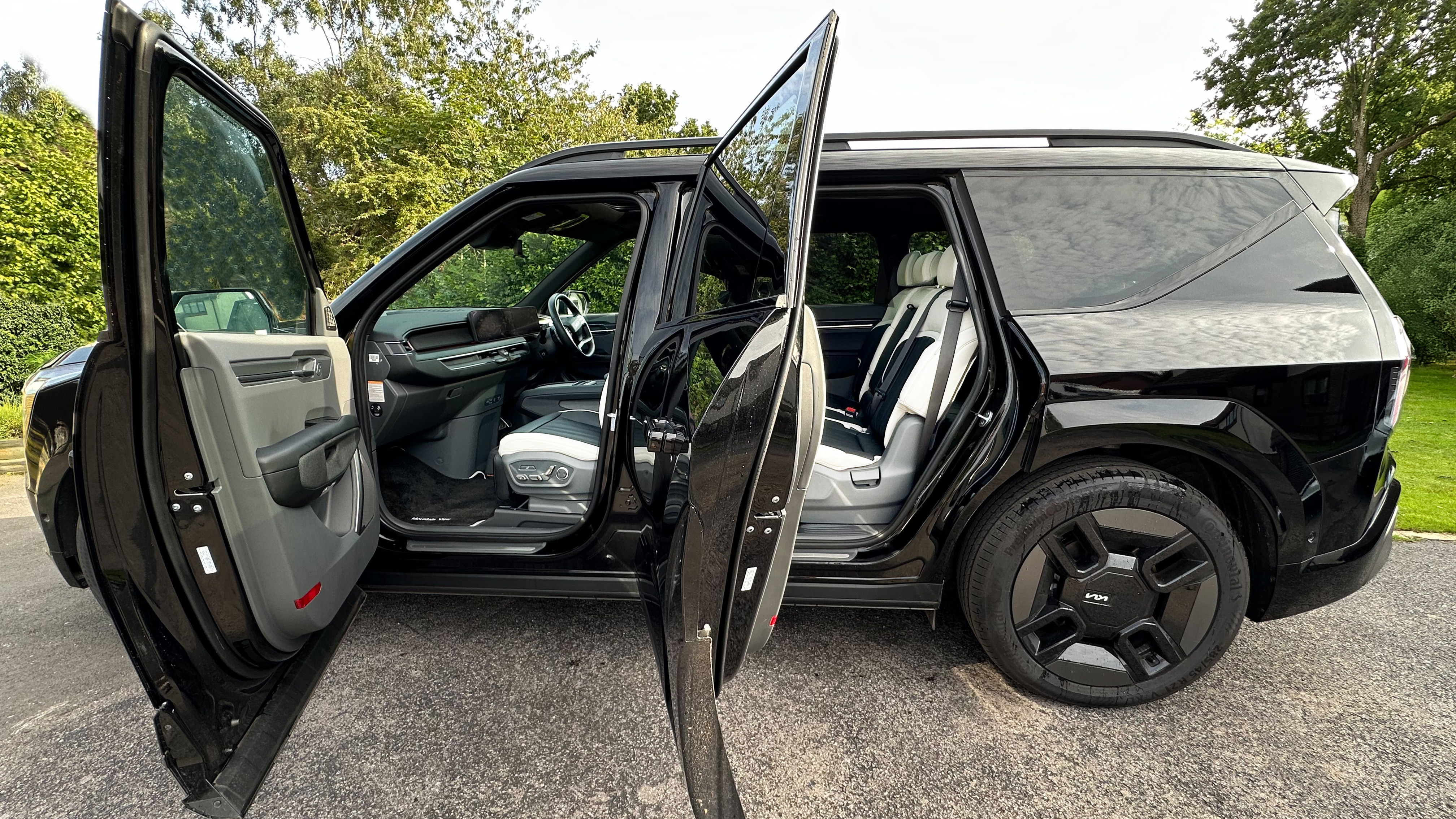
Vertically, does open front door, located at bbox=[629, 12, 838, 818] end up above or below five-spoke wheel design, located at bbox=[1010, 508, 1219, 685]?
above

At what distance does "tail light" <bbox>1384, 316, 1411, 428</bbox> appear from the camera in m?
1.64

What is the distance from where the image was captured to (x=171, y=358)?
4.01 feet

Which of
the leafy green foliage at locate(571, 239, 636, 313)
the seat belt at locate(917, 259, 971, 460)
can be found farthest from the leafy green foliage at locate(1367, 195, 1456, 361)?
the leafy green foliage at locate(571, 239, 636, 313)

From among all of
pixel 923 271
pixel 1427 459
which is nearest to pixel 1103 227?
pixel 923 271

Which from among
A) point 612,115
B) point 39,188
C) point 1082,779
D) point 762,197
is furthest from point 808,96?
point 612,115

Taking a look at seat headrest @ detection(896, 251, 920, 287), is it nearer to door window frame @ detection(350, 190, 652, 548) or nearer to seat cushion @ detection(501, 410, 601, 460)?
door window frame @ detection(350, 190, 652, 548)

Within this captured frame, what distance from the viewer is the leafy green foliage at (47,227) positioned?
6906 millimetres

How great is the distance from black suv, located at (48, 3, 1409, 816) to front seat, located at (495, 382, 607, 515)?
0.02 metres

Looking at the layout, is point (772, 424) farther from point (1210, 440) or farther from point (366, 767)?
point (366, 767)

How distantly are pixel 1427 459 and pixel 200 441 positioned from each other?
7743 mm

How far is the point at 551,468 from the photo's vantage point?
213cm

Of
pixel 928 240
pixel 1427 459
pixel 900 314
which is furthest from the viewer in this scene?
pixel 1427 459

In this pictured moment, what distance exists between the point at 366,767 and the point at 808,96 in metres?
1.98

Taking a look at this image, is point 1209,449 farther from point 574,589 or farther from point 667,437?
point 574,589
